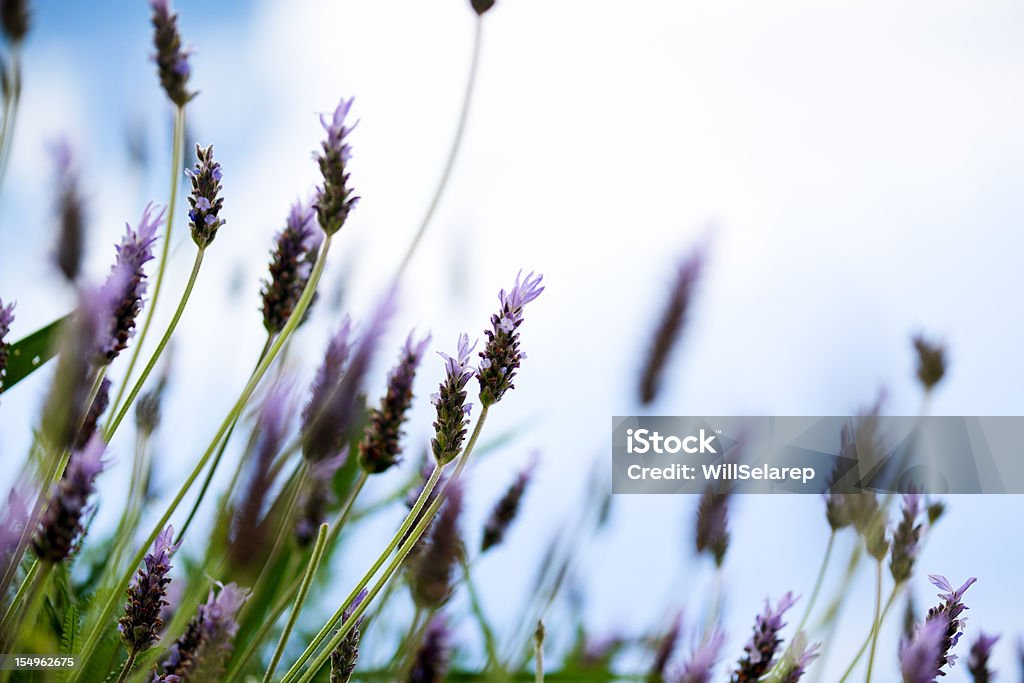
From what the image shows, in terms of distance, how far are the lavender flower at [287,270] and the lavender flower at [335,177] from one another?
4 centimetres

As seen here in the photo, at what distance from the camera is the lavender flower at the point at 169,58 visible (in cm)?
65

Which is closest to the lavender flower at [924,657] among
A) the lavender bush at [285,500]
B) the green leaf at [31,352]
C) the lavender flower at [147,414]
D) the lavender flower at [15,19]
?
the lavender bush at [285,500]

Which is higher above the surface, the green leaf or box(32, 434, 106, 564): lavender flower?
the green leaf

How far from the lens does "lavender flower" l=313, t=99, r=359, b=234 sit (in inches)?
22.4

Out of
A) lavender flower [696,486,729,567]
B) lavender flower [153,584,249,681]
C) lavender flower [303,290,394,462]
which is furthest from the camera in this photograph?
lavender flower [696,486,729,567]

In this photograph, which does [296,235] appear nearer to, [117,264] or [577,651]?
[117,264]

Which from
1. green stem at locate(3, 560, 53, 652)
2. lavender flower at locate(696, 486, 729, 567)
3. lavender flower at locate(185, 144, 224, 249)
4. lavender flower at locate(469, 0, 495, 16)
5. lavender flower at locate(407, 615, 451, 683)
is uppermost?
lavender flower at locate(469, 0, 495, 16)

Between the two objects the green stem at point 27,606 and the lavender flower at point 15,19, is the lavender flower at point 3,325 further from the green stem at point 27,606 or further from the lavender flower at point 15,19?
the lavender flower at point 15,19

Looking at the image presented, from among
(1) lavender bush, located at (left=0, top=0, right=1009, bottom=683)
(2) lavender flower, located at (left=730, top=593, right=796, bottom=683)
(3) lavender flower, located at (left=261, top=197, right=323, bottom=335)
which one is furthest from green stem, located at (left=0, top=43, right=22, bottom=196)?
(2) lavender flower, located at (left=730, top=593, right=796, bottom=683)

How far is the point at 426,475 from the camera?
0.69 m

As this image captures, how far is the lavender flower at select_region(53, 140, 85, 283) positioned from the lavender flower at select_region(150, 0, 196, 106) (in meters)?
0.28

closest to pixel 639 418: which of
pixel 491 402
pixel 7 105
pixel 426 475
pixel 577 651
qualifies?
pixel 426 475

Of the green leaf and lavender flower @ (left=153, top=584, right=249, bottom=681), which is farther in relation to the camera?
the green leaf

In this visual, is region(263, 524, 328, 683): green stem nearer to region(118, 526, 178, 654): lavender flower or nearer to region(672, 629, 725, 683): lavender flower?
region(118, 526, 178, 654): lavender flower
